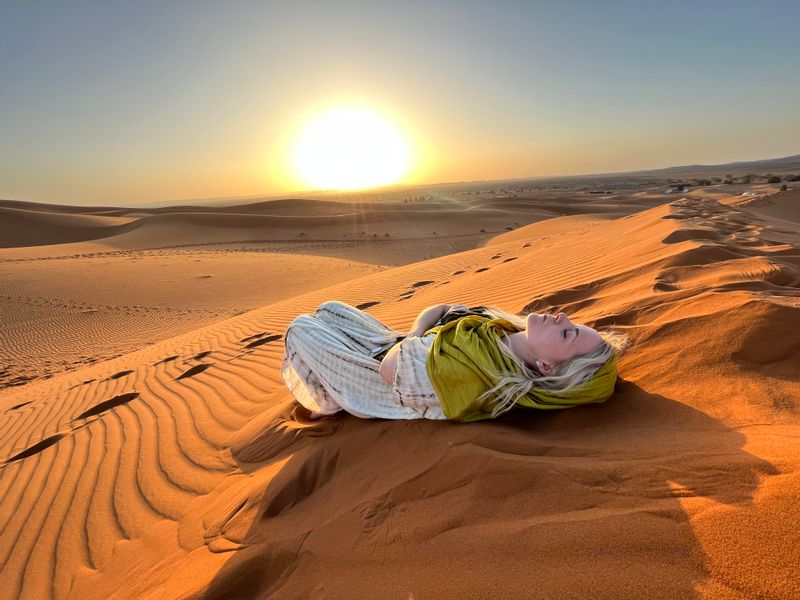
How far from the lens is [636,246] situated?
5430mm

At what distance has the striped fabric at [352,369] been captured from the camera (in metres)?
2.21

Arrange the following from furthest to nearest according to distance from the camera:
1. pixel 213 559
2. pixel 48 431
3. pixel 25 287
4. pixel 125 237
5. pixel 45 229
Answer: pixel 45 229 → pixel 125 237 → pixel 25 287 → pixel 48 431 → pixel 213 559

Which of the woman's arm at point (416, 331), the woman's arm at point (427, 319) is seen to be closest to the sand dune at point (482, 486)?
the woman's arm at point (416, 331)

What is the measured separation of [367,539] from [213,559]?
0.69 meters

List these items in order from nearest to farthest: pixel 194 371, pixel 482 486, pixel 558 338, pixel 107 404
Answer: pixel 482 486 < pixel 558 338 < pixel 107 404 < pixel 194 371

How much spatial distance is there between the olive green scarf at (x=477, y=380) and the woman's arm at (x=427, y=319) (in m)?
0.48

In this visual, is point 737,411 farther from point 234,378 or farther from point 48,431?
point 48,431

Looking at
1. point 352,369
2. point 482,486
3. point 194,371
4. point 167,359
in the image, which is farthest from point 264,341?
point 482,486

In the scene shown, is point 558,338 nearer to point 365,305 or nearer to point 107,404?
point 107,404

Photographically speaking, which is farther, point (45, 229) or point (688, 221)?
point (45, 229)

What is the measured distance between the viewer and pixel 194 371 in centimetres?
512

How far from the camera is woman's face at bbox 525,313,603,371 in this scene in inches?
80.7

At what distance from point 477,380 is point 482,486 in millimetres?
528

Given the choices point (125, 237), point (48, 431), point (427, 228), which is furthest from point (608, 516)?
point (125, 237)
